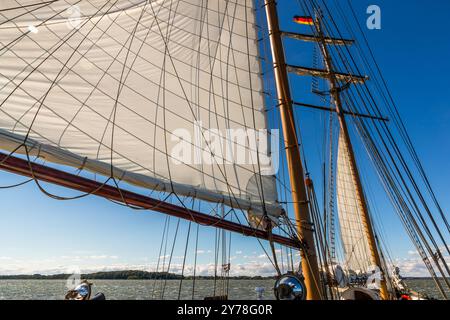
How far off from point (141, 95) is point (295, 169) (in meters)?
2.45

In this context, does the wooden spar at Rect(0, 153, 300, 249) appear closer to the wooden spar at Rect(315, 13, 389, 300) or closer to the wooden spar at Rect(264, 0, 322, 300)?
the wooden spar at Rect(264, 0, 322, 300)

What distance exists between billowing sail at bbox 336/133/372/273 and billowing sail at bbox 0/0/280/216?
11.6 meters

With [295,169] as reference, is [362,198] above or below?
above

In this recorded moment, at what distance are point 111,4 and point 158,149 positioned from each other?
7.58ft

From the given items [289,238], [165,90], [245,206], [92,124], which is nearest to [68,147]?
[92,124]

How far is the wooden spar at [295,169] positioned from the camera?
11.5 feet

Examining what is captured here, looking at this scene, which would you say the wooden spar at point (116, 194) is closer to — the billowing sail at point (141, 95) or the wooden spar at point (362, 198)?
the billowing sail at point (141, 95)

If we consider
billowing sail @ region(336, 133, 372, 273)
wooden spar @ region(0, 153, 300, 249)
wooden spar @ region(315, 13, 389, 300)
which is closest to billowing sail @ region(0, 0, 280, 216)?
wooden spar @ region(0, 153, 300, 249)

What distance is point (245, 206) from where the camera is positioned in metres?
3.57

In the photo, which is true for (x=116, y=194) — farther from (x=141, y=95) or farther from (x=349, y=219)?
(x=349, y=219)

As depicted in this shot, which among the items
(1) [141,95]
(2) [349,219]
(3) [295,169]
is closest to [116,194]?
(1) [141,95]

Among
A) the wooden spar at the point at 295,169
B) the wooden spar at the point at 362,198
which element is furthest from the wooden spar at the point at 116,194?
the wooden spar at the point at 362,198

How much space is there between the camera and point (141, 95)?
12.5 feet

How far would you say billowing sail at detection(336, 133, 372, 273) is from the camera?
15156 mm
